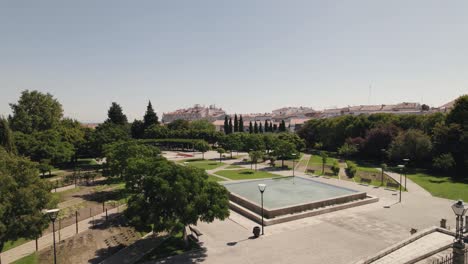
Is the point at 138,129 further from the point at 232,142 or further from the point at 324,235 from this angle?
the point at 324,235

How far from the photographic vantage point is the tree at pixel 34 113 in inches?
2266

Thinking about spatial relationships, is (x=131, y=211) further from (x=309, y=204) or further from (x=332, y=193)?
(x=332, y=193)

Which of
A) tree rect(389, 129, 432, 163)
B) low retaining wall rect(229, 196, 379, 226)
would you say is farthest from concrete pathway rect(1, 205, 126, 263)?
tree rect(389, 129, 432, 163)

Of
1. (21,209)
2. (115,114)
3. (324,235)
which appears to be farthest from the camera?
(115,114)

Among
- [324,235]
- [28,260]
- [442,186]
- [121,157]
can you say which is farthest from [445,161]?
[28,260]

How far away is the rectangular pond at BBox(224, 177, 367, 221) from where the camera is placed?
24531mm

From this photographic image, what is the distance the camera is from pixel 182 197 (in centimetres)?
1612

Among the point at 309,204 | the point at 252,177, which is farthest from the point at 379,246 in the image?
the point at 252,177

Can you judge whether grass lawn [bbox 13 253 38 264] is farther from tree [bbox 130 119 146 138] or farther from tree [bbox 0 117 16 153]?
tree [bbox 130 119 146 138]

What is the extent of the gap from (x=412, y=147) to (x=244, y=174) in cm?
2535

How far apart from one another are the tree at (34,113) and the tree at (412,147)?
63.1 m

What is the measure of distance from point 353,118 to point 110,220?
55.4 m

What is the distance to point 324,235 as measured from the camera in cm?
1988

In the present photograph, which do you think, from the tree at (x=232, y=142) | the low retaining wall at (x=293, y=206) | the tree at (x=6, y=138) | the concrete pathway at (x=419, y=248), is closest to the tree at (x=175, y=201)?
the low retaining wall at (x=293, y=206)
